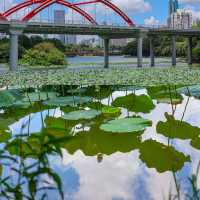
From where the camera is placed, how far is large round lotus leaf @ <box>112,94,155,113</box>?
23.7ft

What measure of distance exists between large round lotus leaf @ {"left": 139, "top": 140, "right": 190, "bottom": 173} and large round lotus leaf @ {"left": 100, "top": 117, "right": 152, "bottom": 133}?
0.25 meters

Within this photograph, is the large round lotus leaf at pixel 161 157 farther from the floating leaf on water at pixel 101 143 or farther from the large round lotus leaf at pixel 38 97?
the large round lotus leaf at pixel 38 97

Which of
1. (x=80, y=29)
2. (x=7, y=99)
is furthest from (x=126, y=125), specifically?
(x=80, y=29)

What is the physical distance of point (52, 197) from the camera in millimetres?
3594

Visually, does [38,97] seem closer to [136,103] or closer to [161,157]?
[136,103]

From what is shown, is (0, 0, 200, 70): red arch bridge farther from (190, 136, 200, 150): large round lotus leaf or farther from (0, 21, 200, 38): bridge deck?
(190, 136, 200, 150): large round lotus leaf

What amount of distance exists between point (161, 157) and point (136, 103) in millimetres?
2744

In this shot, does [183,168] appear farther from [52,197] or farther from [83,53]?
[83,53]

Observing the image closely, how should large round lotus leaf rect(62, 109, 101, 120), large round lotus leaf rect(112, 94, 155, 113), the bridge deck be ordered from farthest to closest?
1. the bridge deck
2. large round lotus leaf rect(112, 94, 155, 113)
3. large round lotus leaf rect(62, 109, 101, 120)

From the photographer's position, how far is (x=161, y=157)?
15.3 feet

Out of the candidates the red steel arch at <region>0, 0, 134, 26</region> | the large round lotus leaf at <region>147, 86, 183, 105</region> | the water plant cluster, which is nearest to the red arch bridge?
the red steel arch at <region>0, 0, 134, 26</region>

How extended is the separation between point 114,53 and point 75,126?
10250cm

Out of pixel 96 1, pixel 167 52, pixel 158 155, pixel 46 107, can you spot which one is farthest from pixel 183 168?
pixel 167 52

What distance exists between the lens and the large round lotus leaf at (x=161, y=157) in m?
4.37
